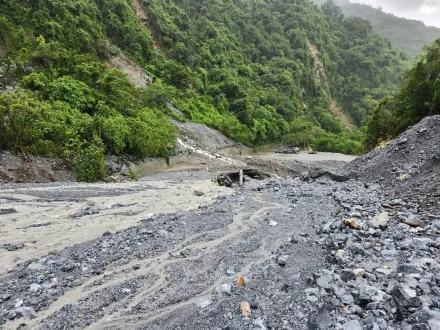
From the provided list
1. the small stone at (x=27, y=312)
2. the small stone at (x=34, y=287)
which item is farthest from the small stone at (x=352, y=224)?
the small stone at (x=34, y=287)

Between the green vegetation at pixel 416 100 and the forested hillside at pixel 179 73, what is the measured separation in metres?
27.1

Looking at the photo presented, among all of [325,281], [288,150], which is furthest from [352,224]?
[288,150]

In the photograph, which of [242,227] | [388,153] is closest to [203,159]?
[388,153]

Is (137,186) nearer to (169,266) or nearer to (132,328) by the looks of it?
(169,266)

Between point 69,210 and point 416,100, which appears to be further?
point 416,100

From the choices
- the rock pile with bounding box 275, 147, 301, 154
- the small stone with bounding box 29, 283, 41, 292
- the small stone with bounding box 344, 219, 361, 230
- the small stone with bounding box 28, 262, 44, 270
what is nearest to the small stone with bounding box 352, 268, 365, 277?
the small stone with bounding box 344, 219, 361, 230

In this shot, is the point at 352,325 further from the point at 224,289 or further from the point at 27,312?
the point at 27,312

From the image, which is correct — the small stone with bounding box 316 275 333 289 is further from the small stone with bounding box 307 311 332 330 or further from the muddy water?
the muddy water

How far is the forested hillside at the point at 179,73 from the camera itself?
87.4ft

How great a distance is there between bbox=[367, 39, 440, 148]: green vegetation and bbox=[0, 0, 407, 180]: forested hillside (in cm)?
2714

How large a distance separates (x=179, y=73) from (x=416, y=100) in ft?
180

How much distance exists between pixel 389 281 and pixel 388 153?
17.3 metres

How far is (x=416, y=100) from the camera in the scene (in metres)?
29.4

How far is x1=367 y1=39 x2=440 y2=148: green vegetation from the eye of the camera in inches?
1107
